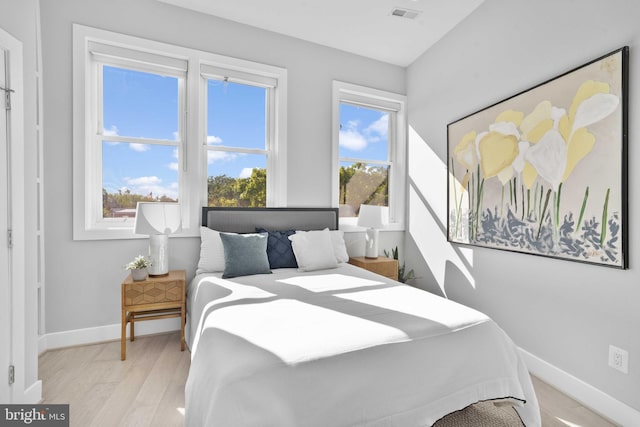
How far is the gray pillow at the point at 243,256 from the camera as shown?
2496 millimetres

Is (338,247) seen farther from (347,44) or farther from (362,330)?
(347,44)

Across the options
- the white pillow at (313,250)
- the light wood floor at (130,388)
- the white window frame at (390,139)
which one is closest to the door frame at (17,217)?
the light wood floor at (130,388)

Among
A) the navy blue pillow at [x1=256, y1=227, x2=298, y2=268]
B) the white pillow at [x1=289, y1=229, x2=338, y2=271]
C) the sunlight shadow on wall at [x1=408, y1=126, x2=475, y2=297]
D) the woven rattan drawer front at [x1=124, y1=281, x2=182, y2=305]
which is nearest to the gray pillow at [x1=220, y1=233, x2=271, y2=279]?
the navy blue pillow at [x1=256, y1=227, x2=298, y2=268]

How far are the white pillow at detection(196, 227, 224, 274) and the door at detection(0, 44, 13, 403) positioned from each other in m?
1.24

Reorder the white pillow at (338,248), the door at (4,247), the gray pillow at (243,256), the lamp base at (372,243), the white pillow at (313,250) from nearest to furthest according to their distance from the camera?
the door at (4,247) → the gray pillow at (243,256) → the white pillow at (313,250) → the white pillow at (338,248) → the lamp base at (372,243)

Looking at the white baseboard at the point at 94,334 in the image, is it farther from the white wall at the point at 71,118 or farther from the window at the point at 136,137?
the window at the point at 136,137

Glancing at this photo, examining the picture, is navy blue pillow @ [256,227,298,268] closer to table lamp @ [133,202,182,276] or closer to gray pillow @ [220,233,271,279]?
gray pillow @ [220,233,271,279]

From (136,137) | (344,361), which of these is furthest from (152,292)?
(344,361)

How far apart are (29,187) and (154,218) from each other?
78cm

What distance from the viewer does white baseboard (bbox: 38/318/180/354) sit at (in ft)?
8.31

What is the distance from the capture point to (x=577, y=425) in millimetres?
1743

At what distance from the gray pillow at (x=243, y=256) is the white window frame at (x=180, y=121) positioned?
631 mm

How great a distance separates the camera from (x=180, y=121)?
3.04m

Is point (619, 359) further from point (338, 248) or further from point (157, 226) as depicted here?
point (157, 226)
